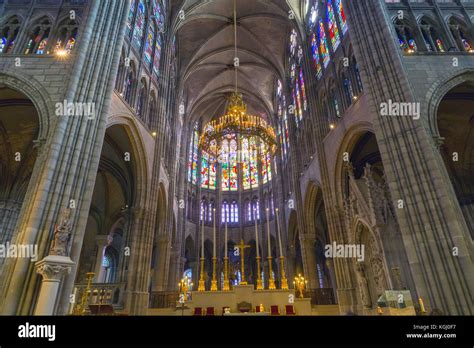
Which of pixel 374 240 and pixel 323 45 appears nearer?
pixel 374 240

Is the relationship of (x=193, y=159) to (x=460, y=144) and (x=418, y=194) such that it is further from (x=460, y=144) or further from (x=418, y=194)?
(x=418, y=194)

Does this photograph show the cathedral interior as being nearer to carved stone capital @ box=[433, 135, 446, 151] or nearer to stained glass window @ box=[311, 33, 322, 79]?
carved stone capital @ box=[433, 135, 446, 151]

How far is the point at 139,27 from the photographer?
15.4 metres

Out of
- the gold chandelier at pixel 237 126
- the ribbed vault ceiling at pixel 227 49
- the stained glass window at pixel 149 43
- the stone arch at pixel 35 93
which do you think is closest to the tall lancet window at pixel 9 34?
the stone arch at pixel 35 93

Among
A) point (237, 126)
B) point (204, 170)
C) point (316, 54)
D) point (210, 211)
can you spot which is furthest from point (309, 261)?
point (204, 170)

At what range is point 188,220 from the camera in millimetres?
28438

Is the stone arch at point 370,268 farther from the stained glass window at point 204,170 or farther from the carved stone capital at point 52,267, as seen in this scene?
the stained glass window at point 204,170

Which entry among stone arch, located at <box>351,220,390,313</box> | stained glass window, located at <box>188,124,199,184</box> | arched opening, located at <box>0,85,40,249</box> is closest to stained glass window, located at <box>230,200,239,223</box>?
stained glass window, located at <box>188,124,199,184</box>

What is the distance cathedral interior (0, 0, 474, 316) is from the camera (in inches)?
298

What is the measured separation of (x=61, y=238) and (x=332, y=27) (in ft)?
56.2

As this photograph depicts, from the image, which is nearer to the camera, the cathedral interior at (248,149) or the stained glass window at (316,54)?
the cathedral interior at (248,149)

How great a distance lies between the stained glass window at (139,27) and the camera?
1468 cm

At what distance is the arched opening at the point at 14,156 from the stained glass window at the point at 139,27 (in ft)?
20.2
